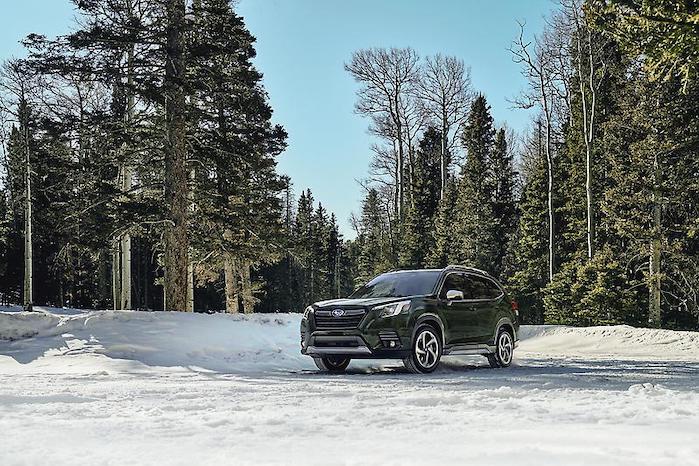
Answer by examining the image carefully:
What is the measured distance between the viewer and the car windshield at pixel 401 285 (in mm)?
12578

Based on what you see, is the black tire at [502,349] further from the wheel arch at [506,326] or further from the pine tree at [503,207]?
the pine tree at [503,207]

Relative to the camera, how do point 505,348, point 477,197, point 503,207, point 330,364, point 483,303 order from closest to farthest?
point 330,364 → point 483,303 → point 505,348 → point 477,197 → point 503,207

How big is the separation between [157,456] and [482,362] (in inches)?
434

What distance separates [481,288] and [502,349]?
127 centimetres

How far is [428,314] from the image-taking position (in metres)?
12.0

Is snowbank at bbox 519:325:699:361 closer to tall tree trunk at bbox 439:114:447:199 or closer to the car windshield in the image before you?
the car windshield

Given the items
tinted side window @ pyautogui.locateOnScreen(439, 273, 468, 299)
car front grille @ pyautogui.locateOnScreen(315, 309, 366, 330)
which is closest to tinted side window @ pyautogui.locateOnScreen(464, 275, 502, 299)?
tinted side window @ pyautogui.locateOnScreen(439, 273, 468, 299)

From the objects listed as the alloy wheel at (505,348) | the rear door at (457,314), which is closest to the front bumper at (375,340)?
the rear door at (457,314)

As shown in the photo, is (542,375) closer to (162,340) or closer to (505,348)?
(505,348)

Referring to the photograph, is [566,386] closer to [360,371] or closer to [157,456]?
[360,371]

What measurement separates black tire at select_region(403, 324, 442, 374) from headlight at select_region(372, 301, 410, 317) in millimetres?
446

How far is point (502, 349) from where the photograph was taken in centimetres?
1377

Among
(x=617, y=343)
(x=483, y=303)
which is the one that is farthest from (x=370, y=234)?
(x=483, y=303)

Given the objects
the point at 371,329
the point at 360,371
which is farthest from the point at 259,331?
the point at 371,329
